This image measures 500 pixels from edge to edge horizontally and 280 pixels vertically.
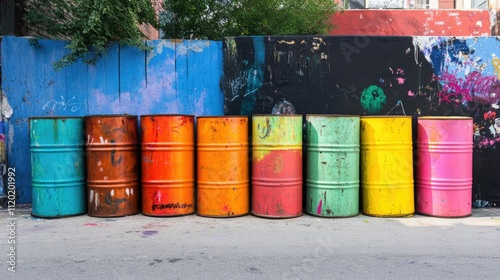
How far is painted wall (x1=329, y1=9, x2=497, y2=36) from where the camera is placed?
49.6 feet

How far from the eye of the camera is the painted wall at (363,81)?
6.79m

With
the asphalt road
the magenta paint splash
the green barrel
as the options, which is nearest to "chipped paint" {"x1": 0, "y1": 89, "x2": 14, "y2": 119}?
the asphalt road

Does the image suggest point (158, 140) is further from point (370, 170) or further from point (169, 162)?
point (370, 170)

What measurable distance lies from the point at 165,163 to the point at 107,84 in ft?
5.96

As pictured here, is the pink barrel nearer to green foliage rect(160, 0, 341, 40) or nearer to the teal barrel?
the teal barrel

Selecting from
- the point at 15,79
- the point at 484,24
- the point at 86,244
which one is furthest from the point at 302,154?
the point at 484,24

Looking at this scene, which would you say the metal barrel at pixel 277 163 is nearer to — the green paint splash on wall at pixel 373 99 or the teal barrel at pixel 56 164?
the green paint splash on wall at pixel 373 99

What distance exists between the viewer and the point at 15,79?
6613mm

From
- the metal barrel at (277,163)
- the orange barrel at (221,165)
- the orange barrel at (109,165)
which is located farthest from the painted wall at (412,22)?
the orange barrel at (109,165)

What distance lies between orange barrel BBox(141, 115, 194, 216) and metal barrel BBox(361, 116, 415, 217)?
2.48m

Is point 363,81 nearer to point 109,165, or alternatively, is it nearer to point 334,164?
point 334,164

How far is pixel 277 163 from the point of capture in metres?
5.84

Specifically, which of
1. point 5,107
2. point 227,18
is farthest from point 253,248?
point 227,18

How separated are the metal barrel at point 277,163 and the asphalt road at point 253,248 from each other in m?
0.20
